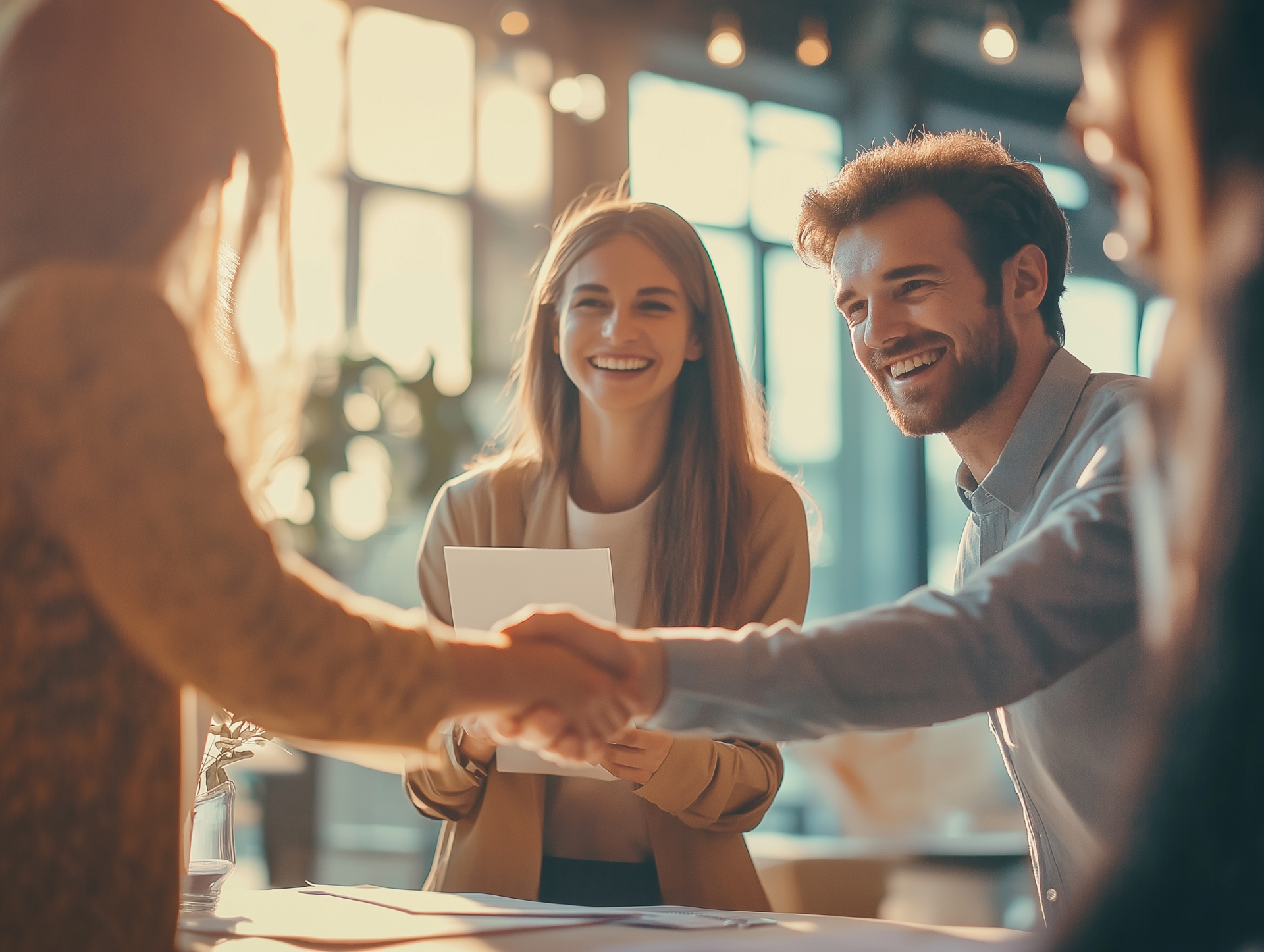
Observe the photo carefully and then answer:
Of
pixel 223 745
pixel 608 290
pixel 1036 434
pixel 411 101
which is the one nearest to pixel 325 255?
pixel 411 101

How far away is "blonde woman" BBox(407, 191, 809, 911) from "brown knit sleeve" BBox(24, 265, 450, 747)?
76 cm

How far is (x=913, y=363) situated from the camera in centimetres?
185

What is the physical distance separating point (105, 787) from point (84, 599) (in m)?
0.15

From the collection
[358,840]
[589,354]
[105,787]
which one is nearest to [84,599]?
[105,787]

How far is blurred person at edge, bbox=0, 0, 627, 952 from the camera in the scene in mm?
786

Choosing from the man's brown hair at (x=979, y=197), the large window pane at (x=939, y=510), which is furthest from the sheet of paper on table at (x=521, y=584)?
the large window pane at (x=939, y=510)

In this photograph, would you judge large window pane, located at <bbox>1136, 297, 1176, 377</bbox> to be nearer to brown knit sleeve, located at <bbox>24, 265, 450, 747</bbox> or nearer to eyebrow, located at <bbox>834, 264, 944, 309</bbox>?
brown knit sleeve, located at <bbox>24, 265, 450, 747</bbox>

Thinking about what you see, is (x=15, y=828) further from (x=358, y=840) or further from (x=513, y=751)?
(x=358, y=840)

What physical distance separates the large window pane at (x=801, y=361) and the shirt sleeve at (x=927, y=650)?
6345 millimetres

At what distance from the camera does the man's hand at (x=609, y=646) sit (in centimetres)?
118

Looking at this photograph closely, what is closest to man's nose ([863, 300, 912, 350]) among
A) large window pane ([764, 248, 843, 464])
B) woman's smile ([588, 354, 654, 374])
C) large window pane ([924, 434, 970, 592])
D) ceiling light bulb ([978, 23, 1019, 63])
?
woman's smile ([588, 354, 654, 374])

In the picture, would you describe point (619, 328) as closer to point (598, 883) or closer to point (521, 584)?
point (521, 584)

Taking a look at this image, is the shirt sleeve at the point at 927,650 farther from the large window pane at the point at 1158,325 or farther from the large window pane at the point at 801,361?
the large window pane at the point at 801,361

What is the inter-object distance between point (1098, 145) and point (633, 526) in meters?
1.18
